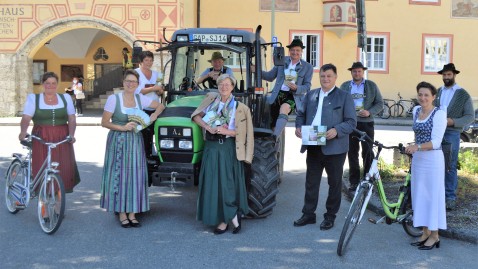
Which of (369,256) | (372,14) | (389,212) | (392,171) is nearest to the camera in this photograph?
(369,256)

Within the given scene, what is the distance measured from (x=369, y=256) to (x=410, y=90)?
25.4 metres

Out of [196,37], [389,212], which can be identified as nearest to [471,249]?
[389,212]

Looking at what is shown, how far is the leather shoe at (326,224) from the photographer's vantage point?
7.80 meters

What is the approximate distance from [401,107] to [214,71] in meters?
22.9

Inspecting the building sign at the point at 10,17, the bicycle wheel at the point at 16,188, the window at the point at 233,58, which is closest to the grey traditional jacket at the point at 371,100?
the window at the point at 233,58

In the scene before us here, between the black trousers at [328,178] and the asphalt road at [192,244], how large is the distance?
0.79ft

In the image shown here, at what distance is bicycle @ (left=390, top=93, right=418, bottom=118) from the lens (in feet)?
99.1

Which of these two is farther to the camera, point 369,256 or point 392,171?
point 392,171

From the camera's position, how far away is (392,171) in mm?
11117

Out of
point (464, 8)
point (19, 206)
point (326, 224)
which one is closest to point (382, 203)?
point (326, 224)

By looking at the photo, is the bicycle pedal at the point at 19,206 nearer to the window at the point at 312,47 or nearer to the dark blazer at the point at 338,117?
the dark blazer at the point at 338,117

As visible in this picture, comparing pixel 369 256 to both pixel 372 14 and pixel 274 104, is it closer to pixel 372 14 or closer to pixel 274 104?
pixel 274 104

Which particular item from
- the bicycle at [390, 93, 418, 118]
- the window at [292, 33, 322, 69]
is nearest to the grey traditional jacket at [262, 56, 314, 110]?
the window at [292, 33, 322, 69]

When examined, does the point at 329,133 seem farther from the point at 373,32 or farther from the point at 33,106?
the point at 373,32
